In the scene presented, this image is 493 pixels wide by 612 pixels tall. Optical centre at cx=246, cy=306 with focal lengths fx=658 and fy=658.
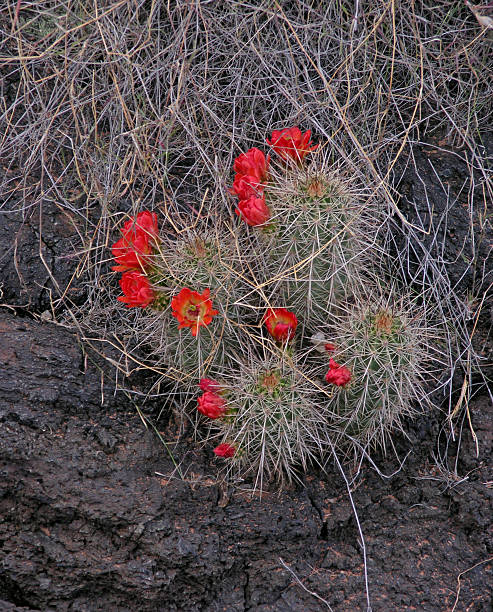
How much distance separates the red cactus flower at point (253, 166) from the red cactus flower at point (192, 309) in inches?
17.6

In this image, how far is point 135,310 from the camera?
2.62 metres

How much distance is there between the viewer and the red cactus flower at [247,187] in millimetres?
2172

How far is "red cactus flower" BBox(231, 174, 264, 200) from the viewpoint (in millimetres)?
2172

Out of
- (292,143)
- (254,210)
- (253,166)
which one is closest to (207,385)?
(254,210)

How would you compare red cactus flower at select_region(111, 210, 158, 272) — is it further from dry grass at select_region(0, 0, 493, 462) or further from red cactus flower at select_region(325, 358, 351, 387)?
red cactus flower at select_region(325, 358, 351, 387)

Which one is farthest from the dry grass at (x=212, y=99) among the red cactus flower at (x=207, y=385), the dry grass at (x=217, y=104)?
the red cactus flower at (x=207, y=385)

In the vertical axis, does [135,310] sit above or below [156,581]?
above

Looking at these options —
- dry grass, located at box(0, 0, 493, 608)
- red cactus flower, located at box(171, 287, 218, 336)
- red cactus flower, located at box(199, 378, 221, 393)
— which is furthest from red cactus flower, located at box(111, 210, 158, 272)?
red cactus flower, located at box(199, 378, 221, 393)

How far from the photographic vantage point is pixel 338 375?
2072 mm

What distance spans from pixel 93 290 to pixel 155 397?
1.68 feet

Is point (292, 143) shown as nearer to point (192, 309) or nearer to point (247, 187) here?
point (247, 187)

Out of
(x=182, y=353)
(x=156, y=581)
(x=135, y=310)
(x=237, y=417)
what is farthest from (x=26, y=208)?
(x=156, y=581)

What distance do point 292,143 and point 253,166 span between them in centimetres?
19

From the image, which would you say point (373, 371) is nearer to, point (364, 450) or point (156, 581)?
point (364, 450)
